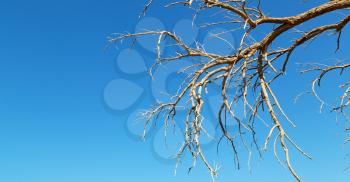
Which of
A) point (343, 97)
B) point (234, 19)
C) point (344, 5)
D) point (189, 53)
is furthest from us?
point (343, 97)

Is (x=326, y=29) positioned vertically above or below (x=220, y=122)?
above

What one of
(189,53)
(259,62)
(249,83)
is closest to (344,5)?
(259,62)

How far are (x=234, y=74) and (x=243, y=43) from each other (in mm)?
393

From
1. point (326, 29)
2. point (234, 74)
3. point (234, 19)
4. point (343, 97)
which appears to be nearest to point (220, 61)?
point (234, 74)

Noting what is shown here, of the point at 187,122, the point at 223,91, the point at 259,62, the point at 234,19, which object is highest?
the point at 234,19

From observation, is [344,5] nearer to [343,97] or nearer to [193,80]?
[193,80]

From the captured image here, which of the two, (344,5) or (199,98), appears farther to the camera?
(199,98)

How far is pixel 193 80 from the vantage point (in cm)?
494

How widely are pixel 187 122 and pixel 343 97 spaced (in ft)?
8.58

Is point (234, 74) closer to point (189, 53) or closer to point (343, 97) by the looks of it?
point (189, 53)

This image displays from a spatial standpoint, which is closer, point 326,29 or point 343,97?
point 326,29

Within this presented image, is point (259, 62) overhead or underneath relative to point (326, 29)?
underneath

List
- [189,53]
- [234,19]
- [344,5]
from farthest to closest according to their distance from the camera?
[189,53] → [234,19] → [344,5]

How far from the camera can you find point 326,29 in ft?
16.1
